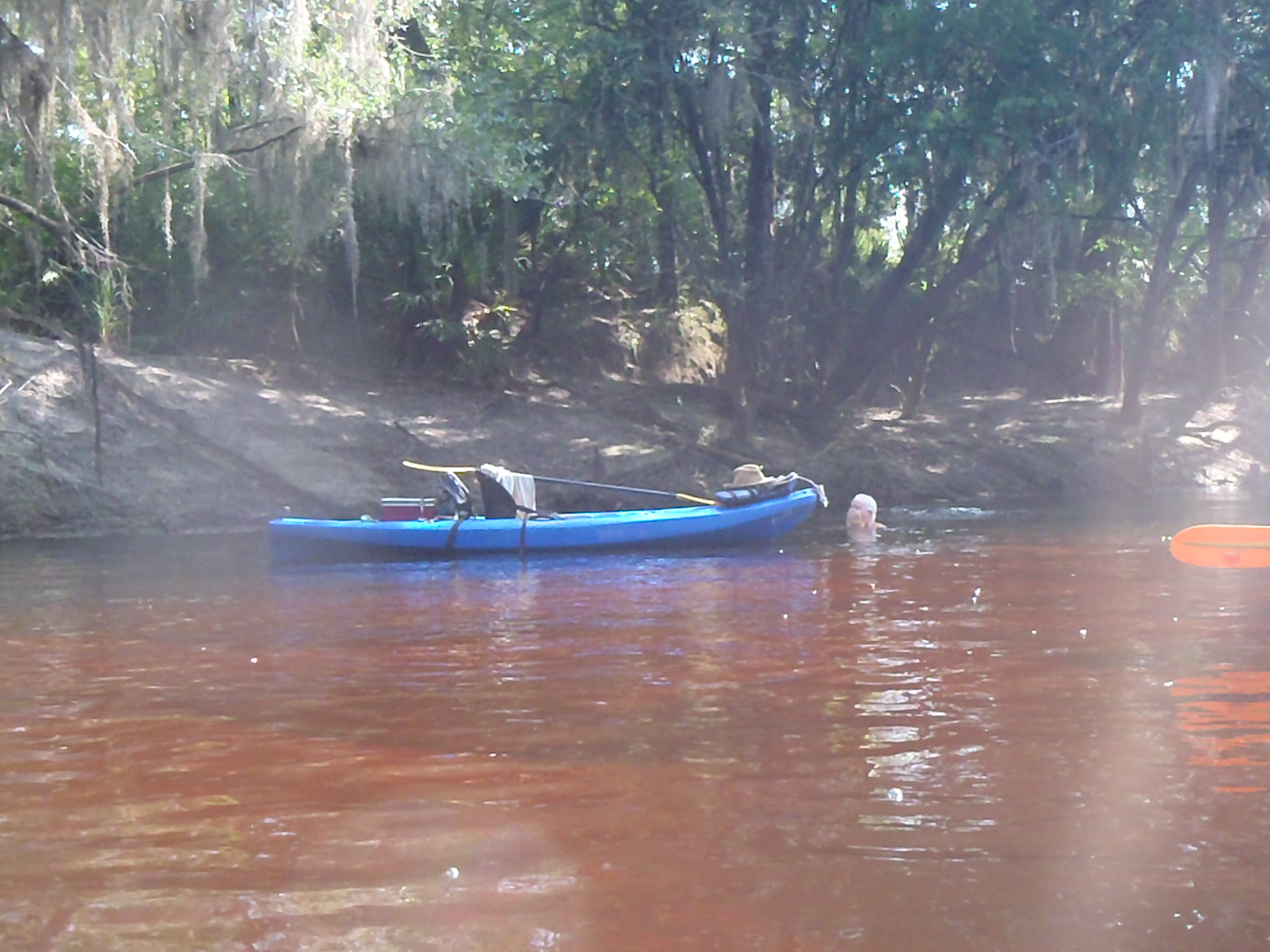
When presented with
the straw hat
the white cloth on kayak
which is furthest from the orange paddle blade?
the white cloth on kayak

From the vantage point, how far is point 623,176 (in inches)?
759

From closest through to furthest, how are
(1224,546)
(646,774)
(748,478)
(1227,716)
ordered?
(646,774)
(1227,716)
(1224,546)
(748,478)

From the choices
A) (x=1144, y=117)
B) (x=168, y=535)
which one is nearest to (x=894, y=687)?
(x=168, y=535)

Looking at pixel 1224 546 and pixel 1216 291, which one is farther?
pixel 1216 291

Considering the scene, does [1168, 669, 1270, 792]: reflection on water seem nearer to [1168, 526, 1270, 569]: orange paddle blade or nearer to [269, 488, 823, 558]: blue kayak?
[1168, 526, 1270, 569]: orange paddle blade

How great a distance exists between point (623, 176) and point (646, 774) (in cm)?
1435

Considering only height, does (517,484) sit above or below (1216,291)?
below

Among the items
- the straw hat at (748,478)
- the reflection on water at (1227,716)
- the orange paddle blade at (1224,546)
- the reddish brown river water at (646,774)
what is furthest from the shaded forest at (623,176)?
the reflection on water at (1227,716)

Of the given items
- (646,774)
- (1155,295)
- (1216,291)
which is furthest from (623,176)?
(646,774)

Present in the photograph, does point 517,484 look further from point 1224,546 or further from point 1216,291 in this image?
point 1216,291

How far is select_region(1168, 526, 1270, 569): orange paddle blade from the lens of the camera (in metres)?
9.50

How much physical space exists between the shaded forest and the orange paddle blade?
8382mm

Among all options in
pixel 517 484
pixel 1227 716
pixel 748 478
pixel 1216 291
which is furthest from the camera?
pixel 1216 291

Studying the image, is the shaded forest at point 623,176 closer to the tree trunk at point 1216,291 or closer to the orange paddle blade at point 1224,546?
the tree trunk at point 1216,291
